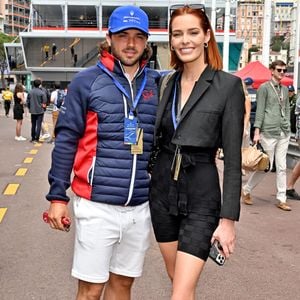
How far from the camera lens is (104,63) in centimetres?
305

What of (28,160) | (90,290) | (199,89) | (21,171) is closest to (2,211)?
(21,171)

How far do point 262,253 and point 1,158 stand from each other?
8.92m

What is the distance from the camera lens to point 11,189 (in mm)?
9195

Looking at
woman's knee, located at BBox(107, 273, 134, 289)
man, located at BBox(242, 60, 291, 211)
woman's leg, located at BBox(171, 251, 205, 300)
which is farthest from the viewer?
man, located at BBox(242, 60, 291, 211)

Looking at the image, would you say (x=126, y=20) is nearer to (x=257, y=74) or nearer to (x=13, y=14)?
(x=257, y=74)

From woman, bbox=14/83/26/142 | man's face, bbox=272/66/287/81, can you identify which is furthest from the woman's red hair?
woman, bbox=14/83/26/142

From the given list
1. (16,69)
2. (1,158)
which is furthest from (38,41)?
(1,158)

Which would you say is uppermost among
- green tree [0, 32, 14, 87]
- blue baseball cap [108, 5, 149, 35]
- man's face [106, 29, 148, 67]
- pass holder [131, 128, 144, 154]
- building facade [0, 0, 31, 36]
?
building facade [0, 0, 31, 36]

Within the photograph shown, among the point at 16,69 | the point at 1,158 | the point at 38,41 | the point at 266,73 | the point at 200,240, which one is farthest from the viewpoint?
the point at 16,69

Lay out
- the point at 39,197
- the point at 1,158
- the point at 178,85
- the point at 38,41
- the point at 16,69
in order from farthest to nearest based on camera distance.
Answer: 1. the point at 16,69
2. the point at 38,41
3. the point at 1,158
4. the point at 39,197
5. the point at 178,85

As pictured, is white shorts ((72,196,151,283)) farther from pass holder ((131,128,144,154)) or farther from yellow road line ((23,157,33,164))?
yellow road line ((23,157,33,164))

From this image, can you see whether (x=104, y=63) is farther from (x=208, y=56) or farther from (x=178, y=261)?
(x=178, y=261)

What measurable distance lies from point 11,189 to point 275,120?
4239 millimetres

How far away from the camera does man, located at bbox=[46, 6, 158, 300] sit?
2975 mm
